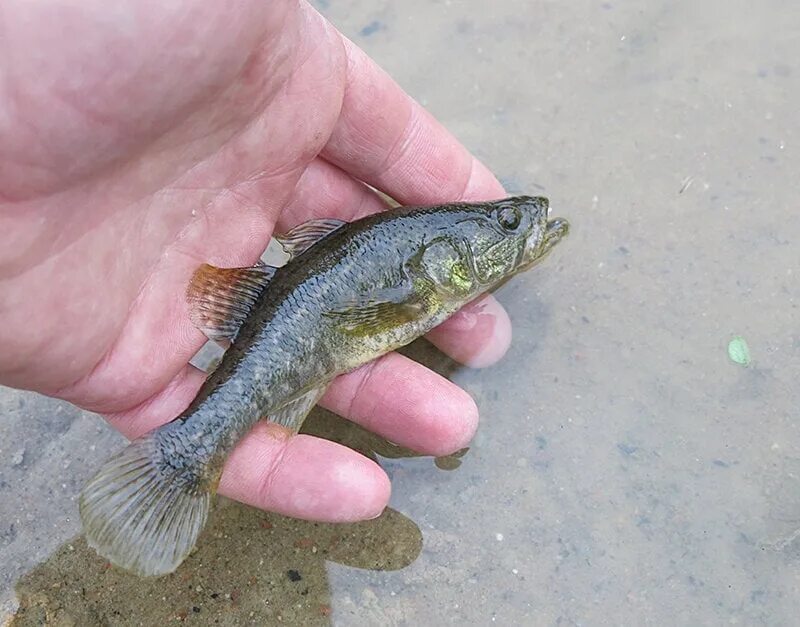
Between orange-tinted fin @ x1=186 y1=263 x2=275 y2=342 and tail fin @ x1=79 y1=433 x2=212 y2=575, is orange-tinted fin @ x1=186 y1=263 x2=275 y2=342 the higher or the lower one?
the higher one

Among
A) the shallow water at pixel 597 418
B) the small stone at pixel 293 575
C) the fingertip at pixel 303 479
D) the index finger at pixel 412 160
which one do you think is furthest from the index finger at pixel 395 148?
the small stone at pixel 293 575

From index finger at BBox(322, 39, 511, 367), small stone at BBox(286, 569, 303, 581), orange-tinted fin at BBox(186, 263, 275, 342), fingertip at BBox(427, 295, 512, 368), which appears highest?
index finger at BBox(322, 39, 511, 367)

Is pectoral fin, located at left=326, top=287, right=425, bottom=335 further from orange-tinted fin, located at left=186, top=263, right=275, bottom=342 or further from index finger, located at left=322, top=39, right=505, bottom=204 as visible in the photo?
index finger, located at left=322, top=39, right=505, bottom=204

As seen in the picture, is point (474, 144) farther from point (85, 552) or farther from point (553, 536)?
point (85, 552)

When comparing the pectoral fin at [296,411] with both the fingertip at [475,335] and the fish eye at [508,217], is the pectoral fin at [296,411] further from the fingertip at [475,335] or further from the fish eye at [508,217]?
the fish eye at [508,217]

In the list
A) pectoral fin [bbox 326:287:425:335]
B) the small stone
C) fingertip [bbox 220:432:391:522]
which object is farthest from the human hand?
the small stone

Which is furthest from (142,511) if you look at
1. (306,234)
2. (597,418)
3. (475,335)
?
(597,418)

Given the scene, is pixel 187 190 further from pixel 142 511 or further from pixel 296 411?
pixel 142 511
